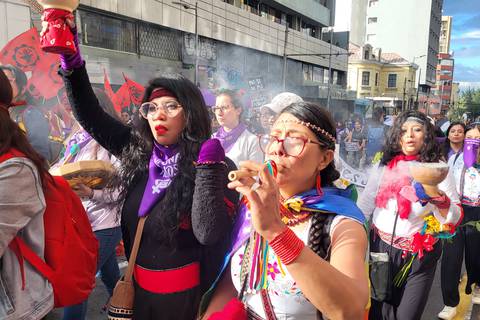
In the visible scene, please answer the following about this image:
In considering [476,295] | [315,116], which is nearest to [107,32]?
[476,295]

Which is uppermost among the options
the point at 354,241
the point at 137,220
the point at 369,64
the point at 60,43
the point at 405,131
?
the point at 369,64

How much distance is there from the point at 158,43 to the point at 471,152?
55.6 ft

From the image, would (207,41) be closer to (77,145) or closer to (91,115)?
(77,145)

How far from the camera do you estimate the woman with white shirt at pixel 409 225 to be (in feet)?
8.89

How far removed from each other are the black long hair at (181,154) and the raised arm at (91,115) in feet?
0.32

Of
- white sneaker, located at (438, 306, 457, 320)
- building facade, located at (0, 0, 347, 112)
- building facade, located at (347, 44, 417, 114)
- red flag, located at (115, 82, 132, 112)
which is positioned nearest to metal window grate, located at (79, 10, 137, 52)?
building facade, located at (0, 0, 347, 112)

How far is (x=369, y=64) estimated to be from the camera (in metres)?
51.7

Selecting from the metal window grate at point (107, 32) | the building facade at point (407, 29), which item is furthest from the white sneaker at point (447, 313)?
the building facade at point (407, 29)

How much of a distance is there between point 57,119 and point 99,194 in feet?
12.9

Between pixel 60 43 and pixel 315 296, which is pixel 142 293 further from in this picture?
pixel 60 43

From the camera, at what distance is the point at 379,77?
5544 cm

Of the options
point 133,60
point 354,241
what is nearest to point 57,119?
point 354,241

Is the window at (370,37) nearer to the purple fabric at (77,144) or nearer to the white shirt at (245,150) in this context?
the white shirt at (245,150)

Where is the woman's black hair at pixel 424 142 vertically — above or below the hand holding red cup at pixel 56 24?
below
